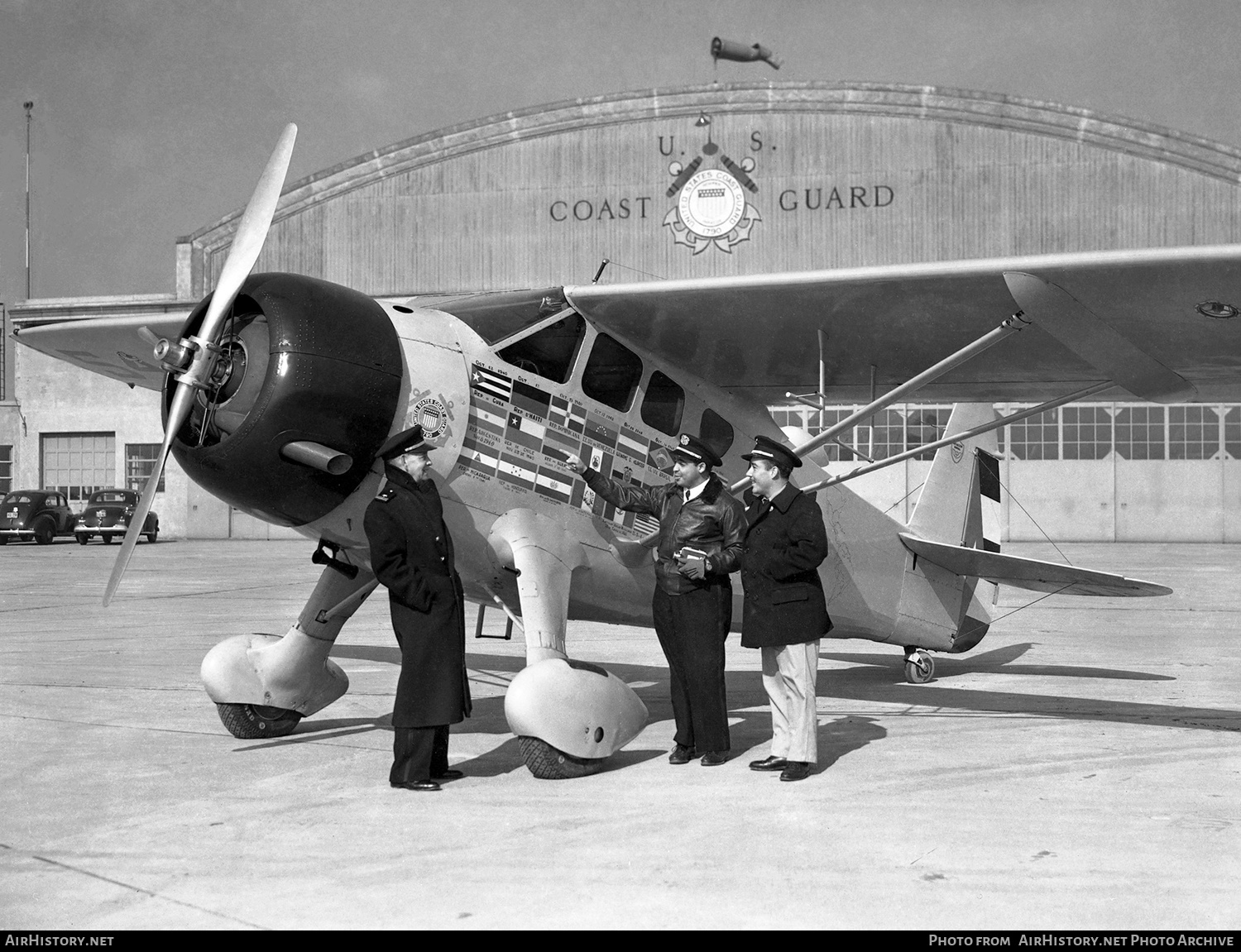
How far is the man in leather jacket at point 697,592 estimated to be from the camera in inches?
271

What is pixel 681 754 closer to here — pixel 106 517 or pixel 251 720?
pixel 251 720

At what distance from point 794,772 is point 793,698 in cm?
40

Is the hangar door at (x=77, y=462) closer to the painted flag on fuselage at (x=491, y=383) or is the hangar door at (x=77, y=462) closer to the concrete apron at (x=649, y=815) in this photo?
the concrete apron at (x=649, y=815)

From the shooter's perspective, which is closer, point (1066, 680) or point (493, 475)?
point (493, 475)

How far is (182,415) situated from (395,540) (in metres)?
1.30

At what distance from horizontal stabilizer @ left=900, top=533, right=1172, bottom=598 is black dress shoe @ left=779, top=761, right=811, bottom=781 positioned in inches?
130

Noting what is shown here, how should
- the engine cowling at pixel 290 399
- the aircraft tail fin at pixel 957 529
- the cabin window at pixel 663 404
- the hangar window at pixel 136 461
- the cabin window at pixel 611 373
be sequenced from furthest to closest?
the hangar window at pixel 136 461, the aircraft tail fin at pixel 957 529, the cabin window at pixel 663 404, the cabin window at pixel 611 373, the engine cowling at pixel 290 399

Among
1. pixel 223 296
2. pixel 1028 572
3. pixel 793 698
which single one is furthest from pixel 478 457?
pixel 1028 572

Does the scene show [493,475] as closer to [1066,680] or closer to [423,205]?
[1066,680]

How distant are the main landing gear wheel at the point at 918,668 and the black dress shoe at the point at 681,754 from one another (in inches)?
148

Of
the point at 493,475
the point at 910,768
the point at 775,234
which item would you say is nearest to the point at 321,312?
the point at 493,475

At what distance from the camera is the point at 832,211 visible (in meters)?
40.5

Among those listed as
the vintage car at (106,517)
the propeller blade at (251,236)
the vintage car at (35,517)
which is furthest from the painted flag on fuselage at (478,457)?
the vintage car at (35,517)

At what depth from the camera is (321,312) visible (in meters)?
6.43
